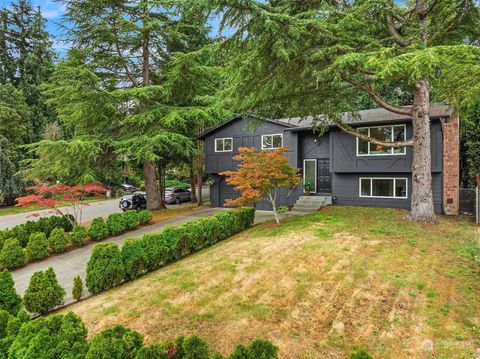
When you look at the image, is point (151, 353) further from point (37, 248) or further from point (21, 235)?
point (21, 235)

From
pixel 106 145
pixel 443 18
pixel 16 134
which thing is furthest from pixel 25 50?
pixel 443 18

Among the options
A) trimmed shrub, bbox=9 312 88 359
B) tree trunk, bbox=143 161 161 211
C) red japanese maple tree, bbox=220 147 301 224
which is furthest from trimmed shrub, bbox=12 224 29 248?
trimmed shrub, bbox=9 312 88 359

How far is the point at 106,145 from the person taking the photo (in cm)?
1720

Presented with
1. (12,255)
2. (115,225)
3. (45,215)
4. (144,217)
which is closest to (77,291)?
(12,255)

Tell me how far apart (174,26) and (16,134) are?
827 inches

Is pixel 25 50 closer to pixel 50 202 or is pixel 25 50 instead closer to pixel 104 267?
pixel 50 202

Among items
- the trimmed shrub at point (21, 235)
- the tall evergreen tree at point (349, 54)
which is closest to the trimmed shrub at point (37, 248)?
the trimmed shrub at point (21, 235)

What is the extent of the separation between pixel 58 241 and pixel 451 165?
17.6 meters

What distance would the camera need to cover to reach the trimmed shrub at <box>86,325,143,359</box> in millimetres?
3322

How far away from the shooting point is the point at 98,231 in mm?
12781

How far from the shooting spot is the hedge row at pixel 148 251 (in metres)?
7.77

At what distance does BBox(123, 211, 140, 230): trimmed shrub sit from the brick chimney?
14963 mm

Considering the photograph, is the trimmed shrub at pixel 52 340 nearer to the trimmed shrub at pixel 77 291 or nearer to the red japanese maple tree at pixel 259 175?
the trimmed shrub at pixel 77 291

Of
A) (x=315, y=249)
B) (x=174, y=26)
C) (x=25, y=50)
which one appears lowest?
(x=315, y=249)
